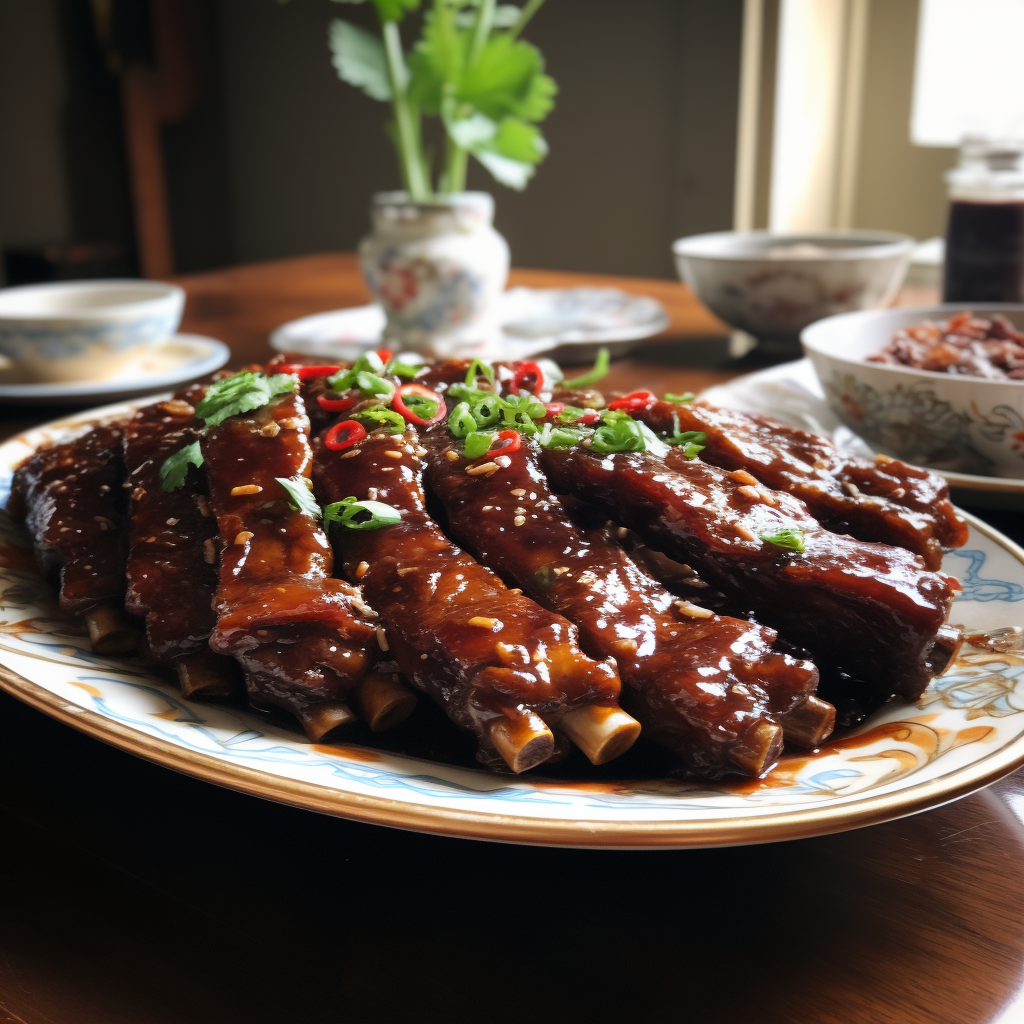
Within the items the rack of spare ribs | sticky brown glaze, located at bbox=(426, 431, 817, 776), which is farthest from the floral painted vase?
sticky brown glaze, located at bbox=(426, 431, 817, 776)

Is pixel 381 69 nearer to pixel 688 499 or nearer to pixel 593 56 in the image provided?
pixel 688 499

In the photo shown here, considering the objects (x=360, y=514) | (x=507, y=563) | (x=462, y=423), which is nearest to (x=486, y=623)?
(x=507, y=563)

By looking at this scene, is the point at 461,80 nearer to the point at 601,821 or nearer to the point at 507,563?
the point at 507,563

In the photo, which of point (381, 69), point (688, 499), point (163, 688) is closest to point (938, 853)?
point (688, 499)

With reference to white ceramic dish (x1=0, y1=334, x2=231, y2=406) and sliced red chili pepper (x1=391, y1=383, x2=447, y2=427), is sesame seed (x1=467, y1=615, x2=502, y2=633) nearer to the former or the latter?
sliced red chili pepper (x1=391, y1=383, x2=447, y2=427)

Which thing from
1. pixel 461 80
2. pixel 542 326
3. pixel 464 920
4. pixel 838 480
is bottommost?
pixel 464 920
